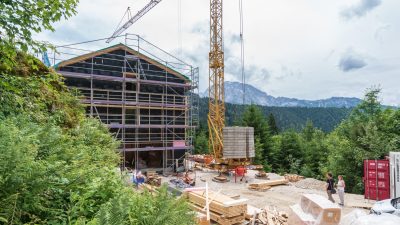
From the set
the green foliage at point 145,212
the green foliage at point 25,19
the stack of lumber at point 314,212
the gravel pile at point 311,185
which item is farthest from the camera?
the gravel pile at point 311,185

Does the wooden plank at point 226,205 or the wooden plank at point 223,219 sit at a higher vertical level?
the wooden plank at point 226,205

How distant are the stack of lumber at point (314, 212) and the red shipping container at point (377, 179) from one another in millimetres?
7132

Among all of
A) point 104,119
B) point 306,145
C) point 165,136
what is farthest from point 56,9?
point 306,145

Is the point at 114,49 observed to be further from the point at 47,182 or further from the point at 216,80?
the point at 47,182

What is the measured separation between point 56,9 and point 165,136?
25.9 meters

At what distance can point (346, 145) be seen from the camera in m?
22.8

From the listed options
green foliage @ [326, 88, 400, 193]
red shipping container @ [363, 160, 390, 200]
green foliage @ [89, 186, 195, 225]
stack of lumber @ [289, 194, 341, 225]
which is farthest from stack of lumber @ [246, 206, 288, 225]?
green foliage @ [326, 88, 400, 193]

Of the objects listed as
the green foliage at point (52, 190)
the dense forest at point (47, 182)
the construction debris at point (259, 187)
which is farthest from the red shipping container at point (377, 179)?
the green foliage at point (52, 190)

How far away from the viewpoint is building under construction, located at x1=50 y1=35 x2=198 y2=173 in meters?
27.0

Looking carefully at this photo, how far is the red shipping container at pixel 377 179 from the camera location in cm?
1501

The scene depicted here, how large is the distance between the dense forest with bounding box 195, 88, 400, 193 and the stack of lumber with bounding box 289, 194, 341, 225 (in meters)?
12.6

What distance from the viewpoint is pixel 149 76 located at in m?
30.3

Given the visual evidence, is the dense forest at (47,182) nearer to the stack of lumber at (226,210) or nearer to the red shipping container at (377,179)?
the stack of lumber at (226,210)

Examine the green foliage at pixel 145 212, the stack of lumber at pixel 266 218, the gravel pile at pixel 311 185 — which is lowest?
the gravel pile at pixel 311 185
